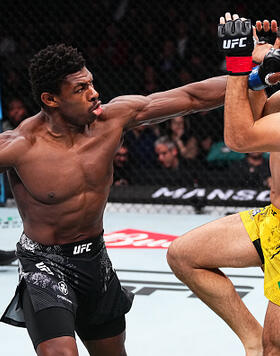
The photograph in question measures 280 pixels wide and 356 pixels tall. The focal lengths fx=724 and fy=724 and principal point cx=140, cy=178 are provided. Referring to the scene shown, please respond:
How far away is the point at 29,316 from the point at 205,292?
64 centimetres

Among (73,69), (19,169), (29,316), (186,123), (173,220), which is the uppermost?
(73,69)

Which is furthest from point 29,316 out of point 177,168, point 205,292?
point 177,168

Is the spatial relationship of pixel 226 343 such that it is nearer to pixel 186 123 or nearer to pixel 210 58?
pixel 186 123

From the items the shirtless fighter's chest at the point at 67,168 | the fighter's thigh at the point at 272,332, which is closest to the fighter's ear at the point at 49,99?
the shirtless fighter's chest at the point at 67,168

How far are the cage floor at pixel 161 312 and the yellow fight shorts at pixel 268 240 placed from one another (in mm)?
606

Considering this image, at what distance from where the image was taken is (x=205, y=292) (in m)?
2.42

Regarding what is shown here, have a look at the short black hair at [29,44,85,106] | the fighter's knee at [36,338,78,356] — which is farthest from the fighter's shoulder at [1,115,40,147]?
the fighter's knee at [36,338,78,356]

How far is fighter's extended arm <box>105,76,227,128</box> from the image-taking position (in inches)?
89.2

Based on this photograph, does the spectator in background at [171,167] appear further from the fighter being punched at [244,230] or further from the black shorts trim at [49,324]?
the black shorts trim at [49,324]

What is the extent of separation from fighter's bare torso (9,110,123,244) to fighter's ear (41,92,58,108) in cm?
7

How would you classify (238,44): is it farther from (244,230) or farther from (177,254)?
(177,254)

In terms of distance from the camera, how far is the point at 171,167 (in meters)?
5.65

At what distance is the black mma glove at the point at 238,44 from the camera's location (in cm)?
190

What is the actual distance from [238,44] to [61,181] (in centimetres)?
65
